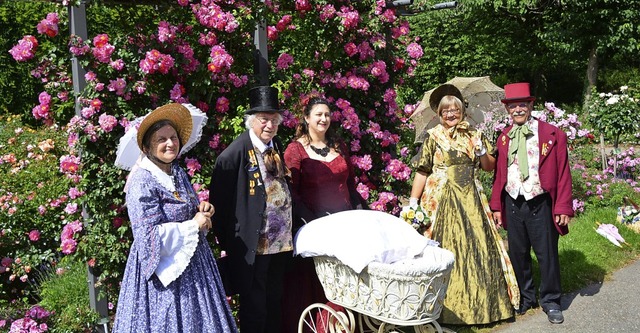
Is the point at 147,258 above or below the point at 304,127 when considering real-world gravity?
below

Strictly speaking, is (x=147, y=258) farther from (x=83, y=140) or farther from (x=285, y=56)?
(x=285, y=56)

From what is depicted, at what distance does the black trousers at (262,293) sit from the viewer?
148 inches

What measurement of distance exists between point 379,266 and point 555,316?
92.8 inches

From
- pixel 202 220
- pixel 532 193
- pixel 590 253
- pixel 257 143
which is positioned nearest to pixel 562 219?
pixel 532 193

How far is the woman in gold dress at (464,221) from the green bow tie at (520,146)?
0.22 meters

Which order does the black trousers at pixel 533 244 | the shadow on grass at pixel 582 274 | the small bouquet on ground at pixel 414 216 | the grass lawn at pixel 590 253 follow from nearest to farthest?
the small bouquet on ground at pixel 414 216 < the black trousers at pixel 533 244 < the shadow on grass at pixel 582 274 < the grass lawn at pixel 590 253

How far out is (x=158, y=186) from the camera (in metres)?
3.18

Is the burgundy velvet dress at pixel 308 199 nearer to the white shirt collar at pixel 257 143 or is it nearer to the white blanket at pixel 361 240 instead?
the white shirt collar at pixel 257 143

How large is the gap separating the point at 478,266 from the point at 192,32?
2.72 meters

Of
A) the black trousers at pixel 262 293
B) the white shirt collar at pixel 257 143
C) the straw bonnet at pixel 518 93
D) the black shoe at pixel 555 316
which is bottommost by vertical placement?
the black shoe at pixel 555 316

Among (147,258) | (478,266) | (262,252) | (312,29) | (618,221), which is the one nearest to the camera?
(147,258)

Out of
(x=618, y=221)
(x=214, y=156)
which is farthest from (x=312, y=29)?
(x=618, y=221)

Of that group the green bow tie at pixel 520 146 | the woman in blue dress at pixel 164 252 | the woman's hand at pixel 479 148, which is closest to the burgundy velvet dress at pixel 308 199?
the woman in blue dress at pixel 164 252

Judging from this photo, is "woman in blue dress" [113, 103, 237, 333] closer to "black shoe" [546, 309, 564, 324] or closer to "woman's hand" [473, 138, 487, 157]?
"woman's hand" [473, 138, 487, 157]
